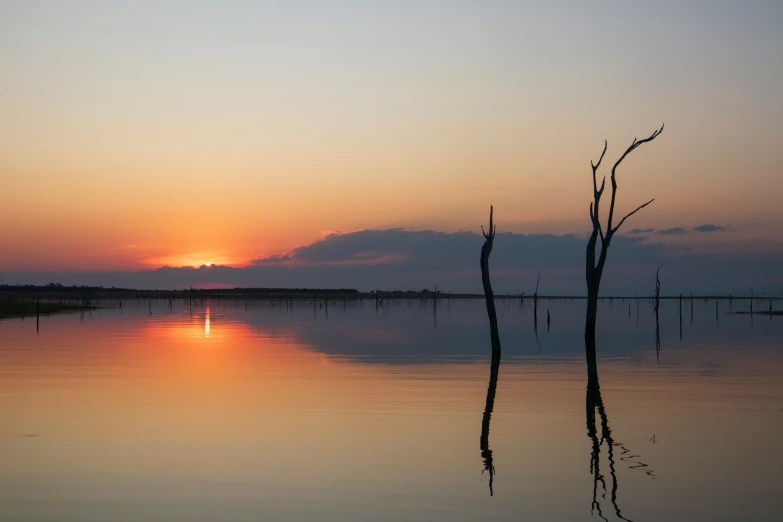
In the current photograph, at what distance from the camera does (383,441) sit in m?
15.7

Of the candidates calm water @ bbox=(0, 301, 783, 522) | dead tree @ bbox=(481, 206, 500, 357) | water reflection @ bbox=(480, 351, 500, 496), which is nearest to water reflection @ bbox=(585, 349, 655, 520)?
calm water @ bbox=(0, 301, 783, 522)

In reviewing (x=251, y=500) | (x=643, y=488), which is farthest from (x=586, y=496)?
(x=251, y=500)

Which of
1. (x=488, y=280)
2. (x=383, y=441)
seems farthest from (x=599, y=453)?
(x=488, y=280)

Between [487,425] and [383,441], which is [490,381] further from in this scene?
[383,441]

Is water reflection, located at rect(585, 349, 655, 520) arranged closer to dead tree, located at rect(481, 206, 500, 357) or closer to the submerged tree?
the submerged tree

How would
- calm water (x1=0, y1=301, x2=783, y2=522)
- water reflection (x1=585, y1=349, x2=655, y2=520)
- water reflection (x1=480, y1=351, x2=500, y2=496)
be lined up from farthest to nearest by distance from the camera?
water reflection (x1=480, y1=351, x2=500, y2=496)
water reflection (x1=585, y1=349, x2=655, y2=520)
calm water (x1=0, y1=301, x2=783, y2=522)

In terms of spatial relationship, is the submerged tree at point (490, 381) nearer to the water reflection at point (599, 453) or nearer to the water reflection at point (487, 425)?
the water reflection at point (487, 425)

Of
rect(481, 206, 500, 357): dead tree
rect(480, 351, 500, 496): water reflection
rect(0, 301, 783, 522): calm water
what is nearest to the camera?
rect(0, 301, 783, 522): calm water

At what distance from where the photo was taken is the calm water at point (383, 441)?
11.3 meters

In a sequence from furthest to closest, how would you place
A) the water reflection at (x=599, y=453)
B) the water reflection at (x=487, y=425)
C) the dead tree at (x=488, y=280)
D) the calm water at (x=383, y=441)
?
the dead tree at (x=488, y=280), the water reflection at (x=487, y=425), the water reflection at (x=599, y=453), the calm water at (x=383, y=441)

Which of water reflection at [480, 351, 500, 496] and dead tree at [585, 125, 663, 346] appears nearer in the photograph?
water reflection at [480, 351, 500, 496]

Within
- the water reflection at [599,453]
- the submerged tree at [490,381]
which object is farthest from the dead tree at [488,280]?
the water reflection at [599,453]

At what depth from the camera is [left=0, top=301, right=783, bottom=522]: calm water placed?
1126cm

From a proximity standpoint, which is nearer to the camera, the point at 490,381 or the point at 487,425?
the point at 487,425
